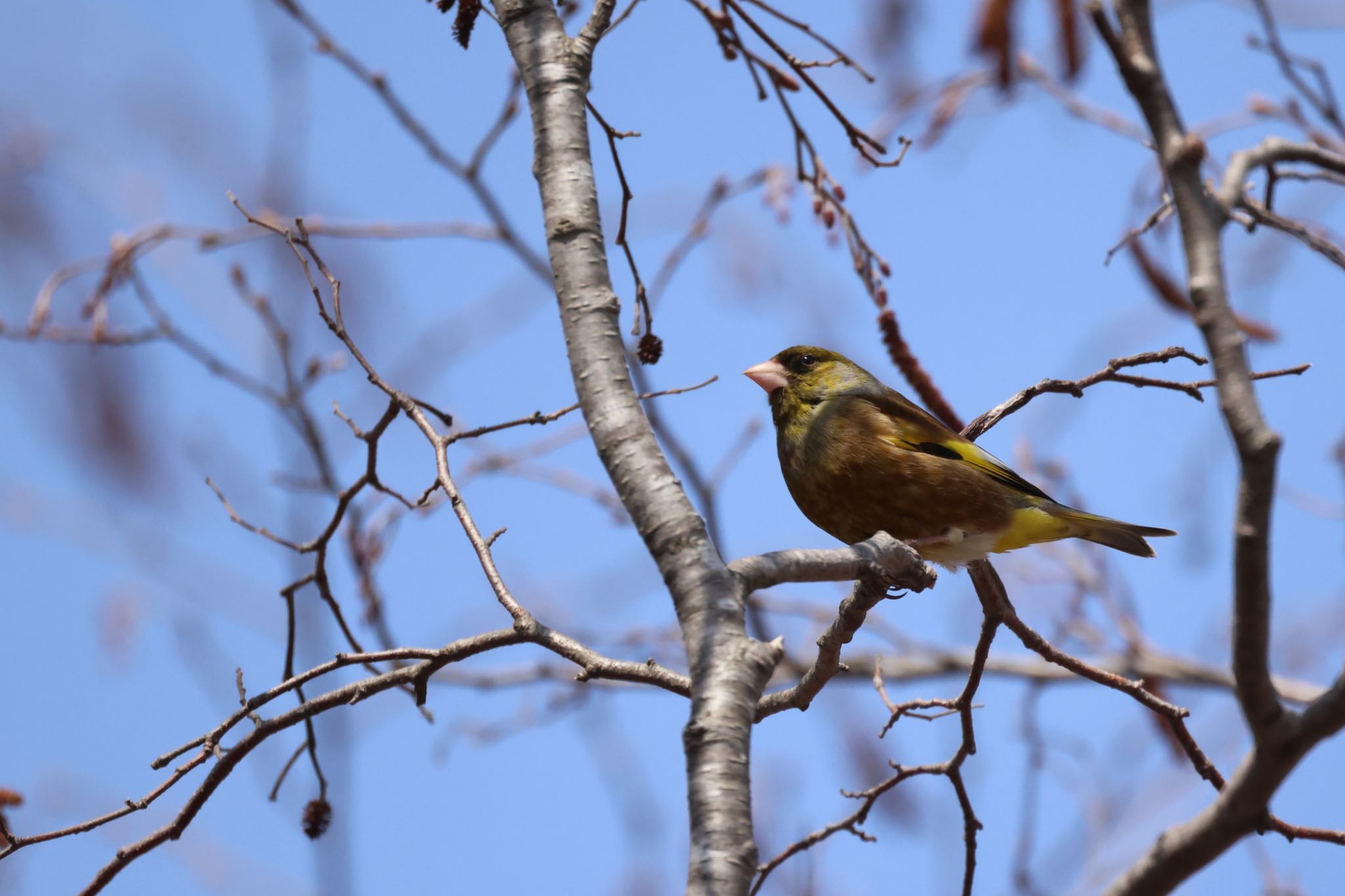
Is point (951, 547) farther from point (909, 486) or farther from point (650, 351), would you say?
point (650, 351)

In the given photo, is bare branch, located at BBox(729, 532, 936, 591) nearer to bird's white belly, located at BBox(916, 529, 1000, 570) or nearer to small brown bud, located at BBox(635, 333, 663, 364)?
small brown bud, located at BBox(635, 333, 663, 364)

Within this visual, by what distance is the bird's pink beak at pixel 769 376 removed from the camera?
514 centimetres

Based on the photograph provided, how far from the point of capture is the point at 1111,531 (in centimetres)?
473

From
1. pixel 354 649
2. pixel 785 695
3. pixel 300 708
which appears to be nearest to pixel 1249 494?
pixel 785 695

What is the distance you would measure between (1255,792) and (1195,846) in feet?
0.36

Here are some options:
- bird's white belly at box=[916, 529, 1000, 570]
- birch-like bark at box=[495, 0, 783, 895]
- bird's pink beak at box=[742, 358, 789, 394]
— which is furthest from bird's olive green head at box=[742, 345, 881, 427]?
birch-like bark at box=[495, 0, 783, 895]

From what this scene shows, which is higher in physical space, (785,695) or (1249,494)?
(785,695)

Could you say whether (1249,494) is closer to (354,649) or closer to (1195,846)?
(1195,846)

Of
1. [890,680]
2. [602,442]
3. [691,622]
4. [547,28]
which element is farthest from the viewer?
[890,680]

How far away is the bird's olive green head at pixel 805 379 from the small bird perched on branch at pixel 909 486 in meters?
0.01

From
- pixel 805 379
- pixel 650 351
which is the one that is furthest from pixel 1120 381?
pixel 805 379

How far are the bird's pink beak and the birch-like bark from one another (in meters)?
2.76

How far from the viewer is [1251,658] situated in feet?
4.58

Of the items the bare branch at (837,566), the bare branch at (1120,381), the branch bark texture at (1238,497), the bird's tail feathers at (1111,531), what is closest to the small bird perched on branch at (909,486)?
the bird's tail feathers at (1111,531)
